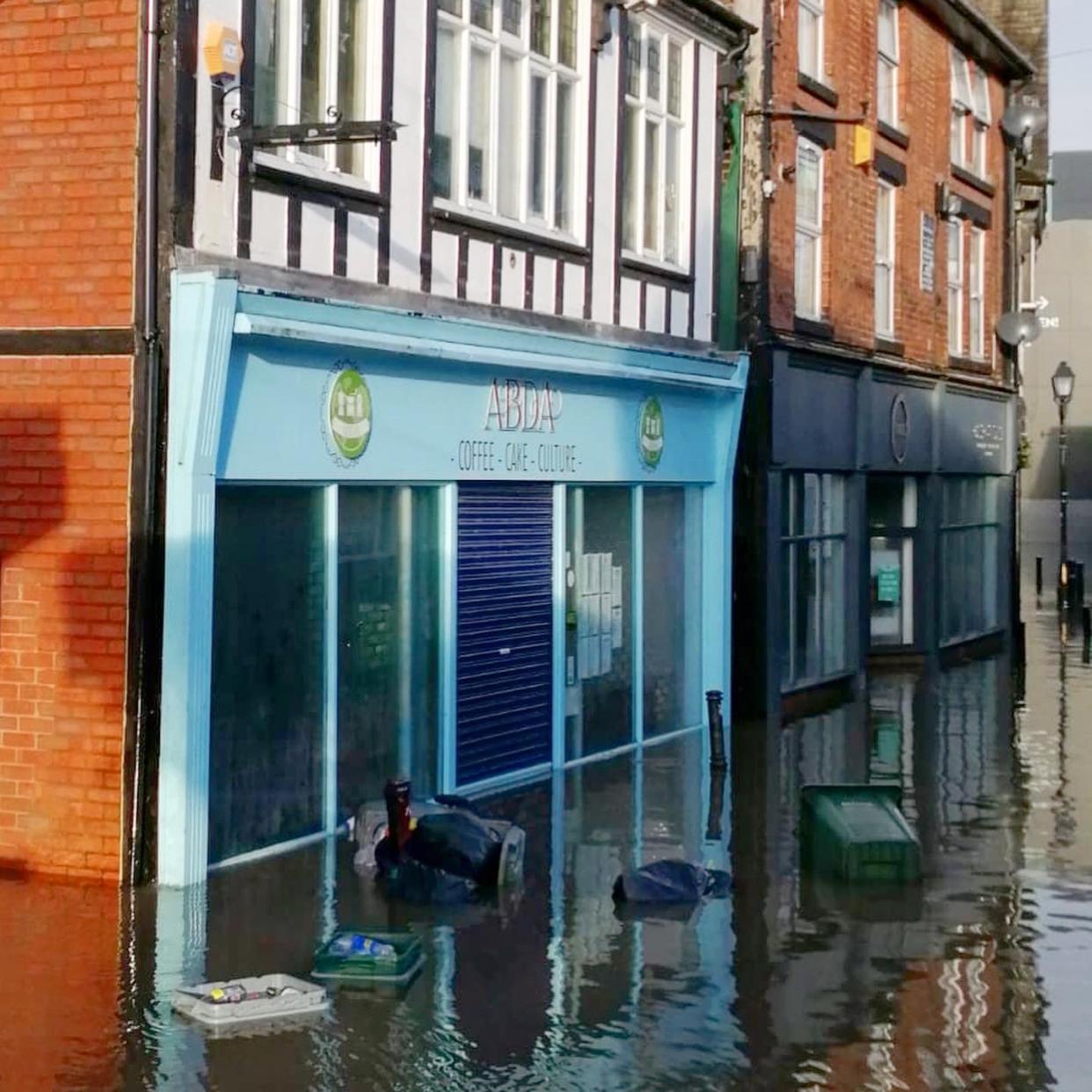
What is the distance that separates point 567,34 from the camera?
1512 cm

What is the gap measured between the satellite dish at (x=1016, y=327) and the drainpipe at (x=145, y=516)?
64.9ft

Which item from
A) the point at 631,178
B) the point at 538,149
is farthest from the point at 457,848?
the point at 631,178

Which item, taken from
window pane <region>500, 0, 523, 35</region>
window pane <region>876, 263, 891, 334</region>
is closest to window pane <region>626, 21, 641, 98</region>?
window pane <region>500, 0, 523, 35</region>

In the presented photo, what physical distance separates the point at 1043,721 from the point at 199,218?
466 inches

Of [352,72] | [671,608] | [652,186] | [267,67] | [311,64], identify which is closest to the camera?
[267,67]

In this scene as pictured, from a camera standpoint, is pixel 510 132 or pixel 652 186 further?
pixel 652 186

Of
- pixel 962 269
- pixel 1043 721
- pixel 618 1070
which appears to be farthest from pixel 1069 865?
pixel 962 269

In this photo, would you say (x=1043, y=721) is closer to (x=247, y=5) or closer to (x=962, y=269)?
(x=962, y=269)

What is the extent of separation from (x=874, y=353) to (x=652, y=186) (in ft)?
21.6

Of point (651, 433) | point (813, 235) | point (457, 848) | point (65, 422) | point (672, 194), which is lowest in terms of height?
point (457, 848)

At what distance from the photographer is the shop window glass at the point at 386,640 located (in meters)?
12.4

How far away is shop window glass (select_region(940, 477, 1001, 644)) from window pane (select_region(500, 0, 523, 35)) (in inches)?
543

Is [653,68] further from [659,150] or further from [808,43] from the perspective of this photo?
[808,43]

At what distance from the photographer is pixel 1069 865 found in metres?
11.8
